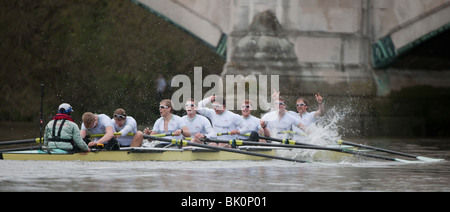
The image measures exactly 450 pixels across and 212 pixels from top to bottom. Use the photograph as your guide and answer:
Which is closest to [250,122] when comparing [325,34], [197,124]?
[197,124]

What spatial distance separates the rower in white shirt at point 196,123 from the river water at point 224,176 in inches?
48.0

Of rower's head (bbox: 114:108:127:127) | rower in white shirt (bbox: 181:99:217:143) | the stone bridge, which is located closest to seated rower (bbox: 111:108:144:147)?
rower's head (bbox: 114:108:127:127)

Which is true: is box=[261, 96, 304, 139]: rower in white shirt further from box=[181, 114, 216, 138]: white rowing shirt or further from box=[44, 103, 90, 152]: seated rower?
box=[44, 103, 90, 152]: seated rower

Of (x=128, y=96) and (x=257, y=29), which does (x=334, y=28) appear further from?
(x=128, y=96)

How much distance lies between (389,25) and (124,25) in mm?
11315

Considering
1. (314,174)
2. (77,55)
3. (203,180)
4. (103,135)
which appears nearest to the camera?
(203,180)

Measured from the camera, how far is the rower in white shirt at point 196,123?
1703 centimetres

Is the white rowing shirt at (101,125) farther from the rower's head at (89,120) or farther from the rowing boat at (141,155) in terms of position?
the rowing boat at (141,155)

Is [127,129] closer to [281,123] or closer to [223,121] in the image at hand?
[223,121]

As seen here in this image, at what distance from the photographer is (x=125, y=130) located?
52.4ft

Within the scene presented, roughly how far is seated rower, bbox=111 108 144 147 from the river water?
0.71m
